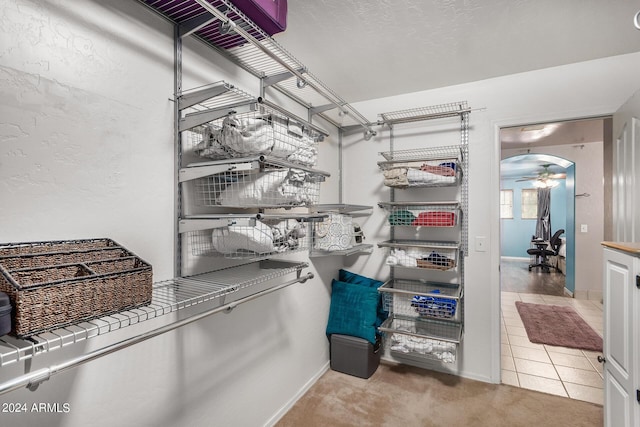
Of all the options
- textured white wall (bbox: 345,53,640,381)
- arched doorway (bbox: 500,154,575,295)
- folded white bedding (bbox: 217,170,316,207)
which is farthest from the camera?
arched doorway (bbox: 500,154,575,295)

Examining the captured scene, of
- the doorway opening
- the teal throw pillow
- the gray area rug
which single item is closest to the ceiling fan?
the doorway opening

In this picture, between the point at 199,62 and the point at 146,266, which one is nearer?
the point at 146,266

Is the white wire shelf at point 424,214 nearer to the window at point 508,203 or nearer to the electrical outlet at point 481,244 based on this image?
the electrical outlet at point 481,244

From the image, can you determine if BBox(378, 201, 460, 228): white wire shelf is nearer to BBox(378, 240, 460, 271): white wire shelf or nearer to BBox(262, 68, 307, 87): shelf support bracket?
BBox(378, 240, 460, 271): white wire shelf

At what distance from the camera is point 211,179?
4.85 feet

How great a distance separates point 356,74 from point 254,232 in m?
1.61

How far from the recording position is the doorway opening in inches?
103

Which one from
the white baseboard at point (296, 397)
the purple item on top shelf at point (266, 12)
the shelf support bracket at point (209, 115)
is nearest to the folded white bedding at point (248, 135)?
the shelf support bracket at point (209, 115)

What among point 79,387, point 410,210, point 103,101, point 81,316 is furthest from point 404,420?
point 103,101

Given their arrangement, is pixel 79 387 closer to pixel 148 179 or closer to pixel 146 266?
pixel 146 266

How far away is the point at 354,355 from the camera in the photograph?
2.56 m

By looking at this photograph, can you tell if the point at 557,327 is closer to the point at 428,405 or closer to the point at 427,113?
the point at 428,405

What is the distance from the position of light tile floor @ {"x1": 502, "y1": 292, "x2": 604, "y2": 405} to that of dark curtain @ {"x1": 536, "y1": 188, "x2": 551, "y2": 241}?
16.8 ft

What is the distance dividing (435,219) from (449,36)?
3.88ft
